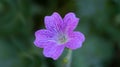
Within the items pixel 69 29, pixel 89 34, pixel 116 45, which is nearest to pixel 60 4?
pixel 89 34

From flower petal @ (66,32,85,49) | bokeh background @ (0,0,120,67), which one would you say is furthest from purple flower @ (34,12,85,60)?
bokeh background @ (0,0,120,67)

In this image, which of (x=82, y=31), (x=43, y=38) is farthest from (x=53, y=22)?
(x=82, y=31)

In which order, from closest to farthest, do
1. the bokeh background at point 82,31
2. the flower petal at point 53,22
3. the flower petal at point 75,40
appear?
1. the flower petal at point 75,40
2. the flower petal at point 53,22
3. the bokeh background at point 82,31

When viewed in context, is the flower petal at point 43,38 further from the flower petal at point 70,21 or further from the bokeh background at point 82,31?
the bokeh background at point 82,31

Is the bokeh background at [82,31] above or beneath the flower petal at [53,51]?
above

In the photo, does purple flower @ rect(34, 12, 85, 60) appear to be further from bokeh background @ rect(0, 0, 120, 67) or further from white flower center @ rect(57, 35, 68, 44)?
bokeh background @ rect(0, 0, 120, 67)

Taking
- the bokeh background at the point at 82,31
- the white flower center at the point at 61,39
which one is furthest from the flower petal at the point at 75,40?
the bokeh background at the point at 82,31

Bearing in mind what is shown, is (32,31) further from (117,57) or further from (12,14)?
(117,57)
